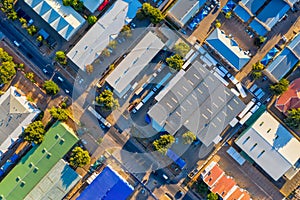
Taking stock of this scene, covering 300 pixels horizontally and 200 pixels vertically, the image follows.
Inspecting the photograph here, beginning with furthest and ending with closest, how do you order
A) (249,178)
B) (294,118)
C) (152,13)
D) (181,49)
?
(249,178) < (181,49) < (152,13) < (294,118)

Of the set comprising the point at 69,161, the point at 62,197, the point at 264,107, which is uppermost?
the point at 264,107

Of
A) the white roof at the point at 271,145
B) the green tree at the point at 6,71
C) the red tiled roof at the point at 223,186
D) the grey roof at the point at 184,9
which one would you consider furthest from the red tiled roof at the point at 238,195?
the green tree at the point at 6,71

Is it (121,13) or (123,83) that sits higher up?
(121,13)

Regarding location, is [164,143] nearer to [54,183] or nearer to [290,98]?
[54,183]

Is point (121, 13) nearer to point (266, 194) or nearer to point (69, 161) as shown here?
point (69, 161)

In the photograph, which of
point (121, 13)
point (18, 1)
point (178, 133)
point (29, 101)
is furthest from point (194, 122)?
point (18, 1)

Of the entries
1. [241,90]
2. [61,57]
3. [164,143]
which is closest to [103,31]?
[61,57]

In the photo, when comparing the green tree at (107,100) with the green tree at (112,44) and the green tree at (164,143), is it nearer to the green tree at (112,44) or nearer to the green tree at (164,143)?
the green tree at (112,44)
